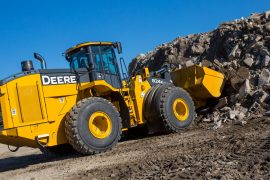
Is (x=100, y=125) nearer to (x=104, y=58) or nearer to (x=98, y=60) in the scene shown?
(x=98, y=60)

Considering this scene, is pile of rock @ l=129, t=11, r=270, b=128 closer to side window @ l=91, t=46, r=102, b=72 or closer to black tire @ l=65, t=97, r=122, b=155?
side window @ l=91, t=46, r=102, b=72

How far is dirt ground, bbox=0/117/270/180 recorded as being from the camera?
15.9 feet

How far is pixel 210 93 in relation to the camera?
437 inches

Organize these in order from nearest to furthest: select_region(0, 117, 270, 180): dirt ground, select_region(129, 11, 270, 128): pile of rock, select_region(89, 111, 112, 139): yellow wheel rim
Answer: select_region(0, 117, 270, 180): dirt ground, select_region(89, 111, 112, 139): yellow wheel rim, select_region(129, 11, 270, 128): pile of rock

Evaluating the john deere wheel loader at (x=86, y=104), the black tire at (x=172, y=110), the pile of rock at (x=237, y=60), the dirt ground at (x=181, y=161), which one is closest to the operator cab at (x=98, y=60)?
the john deere wheel loader at (x=86, y=104)

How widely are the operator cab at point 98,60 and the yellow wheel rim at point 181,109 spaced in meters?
1.65

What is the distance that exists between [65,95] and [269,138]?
13.8 feet

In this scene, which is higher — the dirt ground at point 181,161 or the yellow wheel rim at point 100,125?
the yellow wheel rim at point 100,125

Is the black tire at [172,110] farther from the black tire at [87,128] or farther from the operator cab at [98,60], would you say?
the black tire at [87,128]

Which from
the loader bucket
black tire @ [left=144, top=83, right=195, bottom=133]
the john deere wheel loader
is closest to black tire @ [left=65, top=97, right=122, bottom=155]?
the john deere wheel loader

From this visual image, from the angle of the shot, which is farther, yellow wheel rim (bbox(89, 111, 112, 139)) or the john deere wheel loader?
yellow wheel rim (bbox(89, 111, 112, 139))

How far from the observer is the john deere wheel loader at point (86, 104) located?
25.7 feet

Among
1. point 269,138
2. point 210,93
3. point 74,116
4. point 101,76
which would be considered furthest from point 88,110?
point 210,93

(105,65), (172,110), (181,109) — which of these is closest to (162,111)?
(172,110)
